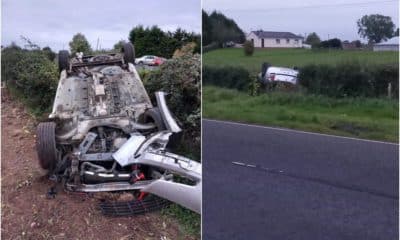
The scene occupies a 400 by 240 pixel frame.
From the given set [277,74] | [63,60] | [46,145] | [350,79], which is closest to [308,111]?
[350,79]

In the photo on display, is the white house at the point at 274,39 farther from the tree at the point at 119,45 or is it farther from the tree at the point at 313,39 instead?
the tree at the point at 119,45

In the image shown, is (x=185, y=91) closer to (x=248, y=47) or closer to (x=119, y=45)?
(x=119, y=45)

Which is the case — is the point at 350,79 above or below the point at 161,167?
above

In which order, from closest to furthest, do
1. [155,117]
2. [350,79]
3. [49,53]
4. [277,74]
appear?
1. [277,74]
2. [350,79]
3. [49,53]
4. [155,117]

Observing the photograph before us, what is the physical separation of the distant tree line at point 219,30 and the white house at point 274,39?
3cm

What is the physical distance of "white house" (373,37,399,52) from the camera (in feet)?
4.23

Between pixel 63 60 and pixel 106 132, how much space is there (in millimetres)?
1125

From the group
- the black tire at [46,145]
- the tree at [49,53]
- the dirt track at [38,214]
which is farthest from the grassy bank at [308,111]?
the black tire at [46,145]

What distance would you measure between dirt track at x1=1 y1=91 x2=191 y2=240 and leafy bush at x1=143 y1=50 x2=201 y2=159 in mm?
328

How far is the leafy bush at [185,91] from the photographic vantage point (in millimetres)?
1610

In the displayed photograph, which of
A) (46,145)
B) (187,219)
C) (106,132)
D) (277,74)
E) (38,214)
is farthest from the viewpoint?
(106,132)

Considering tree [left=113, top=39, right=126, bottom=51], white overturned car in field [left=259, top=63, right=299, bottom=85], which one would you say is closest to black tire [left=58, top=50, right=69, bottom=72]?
tree [left=113, top=39, right=126, bottom=51]

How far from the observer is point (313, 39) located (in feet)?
4.22

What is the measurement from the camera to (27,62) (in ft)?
6.49
